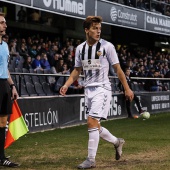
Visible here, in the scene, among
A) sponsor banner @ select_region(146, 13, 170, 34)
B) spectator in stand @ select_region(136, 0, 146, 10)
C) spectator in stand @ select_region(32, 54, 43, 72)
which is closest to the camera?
spectator in stand @ select_region(32, 54, 43, 72)

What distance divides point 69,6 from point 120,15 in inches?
171

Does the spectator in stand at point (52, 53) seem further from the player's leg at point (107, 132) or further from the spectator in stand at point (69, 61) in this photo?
the player's leg at point (107, 132)

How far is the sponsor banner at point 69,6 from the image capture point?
16875mm

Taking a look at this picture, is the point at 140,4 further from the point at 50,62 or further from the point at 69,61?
the point at 50,62

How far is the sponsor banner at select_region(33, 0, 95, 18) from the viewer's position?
16.9 metres

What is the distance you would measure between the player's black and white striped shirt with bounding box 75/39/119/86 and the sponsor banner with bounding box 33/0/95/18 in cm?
943

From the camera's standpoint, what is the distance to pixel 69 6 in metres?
18.3

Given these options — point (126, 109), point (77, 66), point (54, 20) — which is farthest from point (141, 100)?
point (77, 66)

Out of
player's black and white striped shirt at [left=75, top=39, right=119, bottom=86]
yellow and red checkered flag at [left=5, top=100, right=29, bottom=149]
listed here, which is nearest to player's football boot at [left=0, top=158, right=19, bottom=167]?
yellow and red checkered flag at [left=5, top=100, right=29, bottom=149]

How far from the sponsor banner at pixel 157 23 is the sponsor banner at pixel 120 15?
65 centimetres

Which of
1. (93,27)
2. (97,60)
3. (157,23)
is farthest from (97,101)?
(157,23)

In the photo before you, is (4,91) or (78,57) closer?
(4,91)

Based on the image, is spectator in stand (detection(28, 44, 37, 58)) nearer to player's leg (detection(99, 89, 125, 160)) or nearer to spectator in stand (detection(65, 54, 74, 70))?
spectator in stand (detection(65, 54, 74, 70))

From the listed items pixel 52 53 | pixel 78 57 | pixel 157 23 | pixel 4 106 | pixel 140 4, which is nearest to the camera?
pixel 4 106
